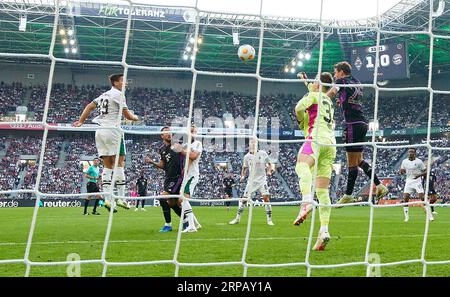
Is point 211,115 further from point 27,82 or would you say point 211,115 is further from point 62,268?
point 62,268

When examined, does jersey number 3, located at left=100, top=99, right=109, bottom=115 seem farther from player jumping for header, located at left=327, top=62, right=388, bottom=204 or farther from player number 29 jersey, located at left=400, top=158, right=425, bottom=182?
player number 29 jersey, located at left=400, top=158, right=425, bottom=182

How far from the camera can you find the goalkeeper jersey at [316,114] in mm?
5297

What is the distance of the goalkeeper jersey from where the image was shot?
530 centimetres

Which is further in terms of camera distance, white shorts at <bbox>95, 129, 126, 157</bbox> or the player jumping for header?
white shorts at <bbox>95, 129, 126, 157</bbox>

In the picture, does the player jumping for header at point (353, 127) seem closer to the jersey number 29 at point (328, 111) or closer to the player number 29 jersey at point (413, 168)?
the jersey number 29 at point (328, 111)

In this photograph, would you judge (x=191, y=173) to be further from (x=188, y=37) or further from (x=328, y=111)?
(x=188, y=37)

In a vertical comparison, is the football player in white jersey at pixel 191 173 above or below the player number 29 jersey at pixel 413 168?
below

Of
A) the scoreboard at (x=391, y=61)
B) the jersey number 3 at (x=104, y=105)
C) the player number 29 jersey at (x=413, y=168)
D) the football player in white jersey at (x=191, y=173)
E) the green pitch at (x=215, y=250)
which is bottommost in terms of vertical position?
the green pitch at (x=215, y=250)

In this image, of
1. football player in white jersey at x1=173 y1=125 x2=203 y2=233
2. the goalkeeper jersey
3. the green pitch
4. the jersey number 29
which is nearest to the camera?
the green pitch

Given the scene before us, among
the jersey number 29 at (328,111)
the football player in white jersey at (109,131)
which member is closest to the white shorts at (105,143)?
the football player in white jersey at (109,131)

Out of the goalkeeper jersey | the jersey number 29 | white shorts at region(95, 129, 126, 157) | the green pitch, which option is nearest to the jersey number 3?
white shorts at region(95, 129, 126, 157)

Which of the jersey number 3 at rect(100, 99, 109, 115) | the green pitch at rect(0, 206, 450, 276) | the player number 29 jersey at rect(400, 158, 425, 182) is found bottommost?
the green pitch at rect(0, 206, 450, 276)

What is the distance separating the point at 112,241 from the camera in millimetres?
6387

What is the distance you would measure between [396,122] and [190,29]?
15.0 m
